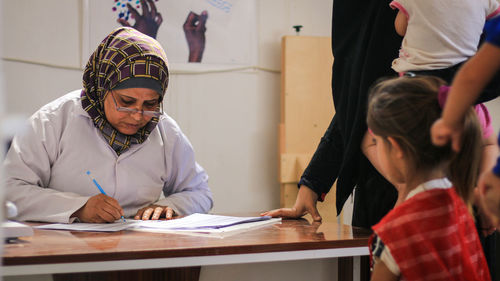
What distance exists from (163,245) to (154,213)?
21.8 inches

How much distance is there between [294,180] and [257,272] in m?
2.07

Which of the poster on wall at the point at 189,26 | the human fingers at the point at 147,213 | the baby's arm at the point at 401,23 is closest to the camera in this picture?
the baby's arm at the point at 401,23

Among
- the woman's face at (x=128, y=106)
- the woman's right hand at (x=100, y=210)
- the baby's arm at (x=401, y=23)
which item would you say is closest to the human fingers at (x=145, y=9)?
the woman's face at (x=128, y=106)

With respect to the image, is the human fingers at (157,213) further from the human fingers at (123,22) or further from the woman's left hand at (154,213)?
the human fingers at (123,22)

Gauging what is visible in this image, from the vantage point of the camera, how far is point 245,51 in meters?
3.36

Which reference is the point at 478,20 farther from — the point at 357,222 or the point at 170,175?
the point at 170,175

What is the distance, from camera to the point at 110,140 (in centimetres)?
186

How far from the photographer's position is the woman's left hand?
1.70 metres

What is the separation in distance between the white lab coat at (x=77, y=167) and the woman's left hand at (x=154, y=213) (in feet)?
0.22

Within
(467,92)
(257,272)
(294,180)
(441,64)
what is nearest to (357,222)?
(257,272)

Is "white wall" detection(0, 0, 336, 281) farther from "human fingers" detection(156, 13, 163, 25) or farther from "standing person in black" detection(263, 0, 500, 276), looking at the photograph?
"standing person in black" detection(263, 0, 500, 276)

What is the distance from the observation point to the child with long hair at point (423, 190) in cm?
91

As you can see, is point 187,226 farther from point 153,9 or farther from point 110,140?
point 153,9

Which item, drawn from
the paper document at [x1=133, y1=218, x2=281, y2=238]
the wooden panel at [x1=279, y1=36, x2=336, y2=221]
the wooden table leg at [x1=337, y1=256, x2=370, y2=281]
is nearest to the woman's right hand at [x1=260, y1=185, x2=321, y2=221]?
the paper document at [x1=133, y1=218, x2=281, y2=238]
